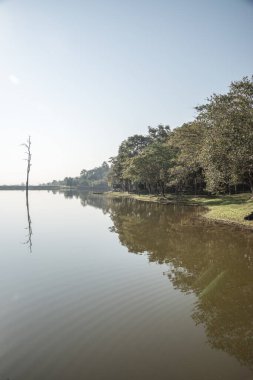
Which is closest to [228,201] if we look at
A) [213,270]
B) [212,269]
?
[212,269]

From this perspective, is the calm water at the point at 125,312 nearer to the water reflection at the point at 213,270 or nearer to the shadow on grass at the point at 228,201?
the water reflection at the point at 213,270

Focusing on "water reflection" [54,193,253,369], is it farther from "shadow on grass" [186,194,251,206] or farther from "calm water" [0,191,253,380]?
"shadow on grass" [186,194,251,206]

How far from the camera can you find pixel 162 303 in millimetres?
10172

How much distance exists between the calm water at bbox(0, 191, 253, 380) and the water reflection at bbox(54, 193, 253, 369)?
48 mm

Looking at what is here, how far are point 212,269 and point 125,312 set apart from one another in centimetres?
621

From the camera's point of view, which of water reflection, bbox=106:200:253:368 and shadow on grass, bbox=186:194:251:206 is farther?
shadow on grass, bbox=186:194:251:206

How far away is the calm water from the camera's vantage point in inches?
262

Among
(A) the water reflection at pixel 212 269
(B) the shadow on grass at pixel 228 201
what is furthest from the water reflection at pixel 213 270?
(B) the shadow on grass at pixel 228 201

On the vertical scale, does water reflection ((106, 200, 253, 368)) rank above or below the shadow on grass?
below

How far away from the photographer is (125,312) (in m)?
9.34

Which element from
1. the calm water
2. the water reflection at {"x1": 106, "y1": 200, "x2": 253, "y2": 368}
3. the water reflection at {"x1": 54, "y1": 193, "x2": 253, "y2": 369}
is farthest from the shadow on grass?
the calm water

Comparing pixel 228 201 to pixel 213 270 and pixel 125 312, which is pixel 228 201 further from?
pixel 125 312

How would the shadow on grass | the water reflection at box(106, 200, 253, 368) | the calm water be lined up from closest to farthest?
1. the calm water
2. the water reflection at box(106, 200, 253, 368)
3. the shadow on grass

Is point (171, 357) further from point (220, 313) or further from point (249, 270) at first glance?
point (249, 270)
